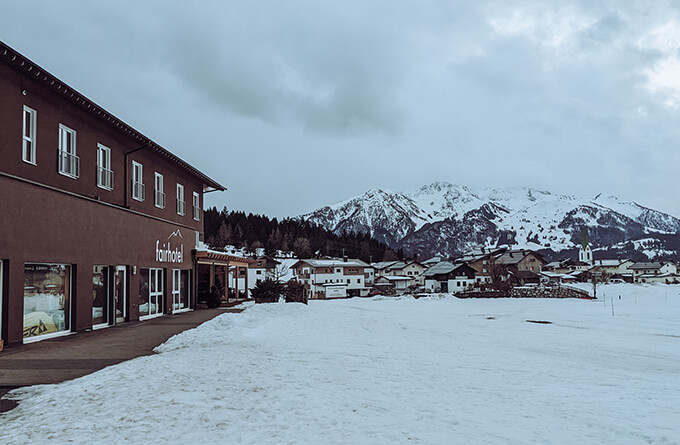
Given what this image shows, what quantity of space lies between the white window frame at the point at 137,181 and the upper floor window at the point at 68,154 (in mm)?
3729

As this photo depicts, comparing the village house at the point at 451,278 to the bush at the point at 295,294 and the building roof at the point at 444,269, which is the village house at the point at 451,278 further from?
the bush at the point at 295,294

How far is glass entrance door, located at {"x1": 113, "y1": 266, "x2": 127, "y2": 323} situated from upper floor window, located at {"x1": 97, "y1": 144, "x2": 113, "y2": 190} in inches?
114

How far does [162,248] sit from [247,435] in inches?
613

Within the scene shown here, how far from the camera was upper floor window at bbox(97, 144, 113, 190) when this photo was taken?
15945 mm

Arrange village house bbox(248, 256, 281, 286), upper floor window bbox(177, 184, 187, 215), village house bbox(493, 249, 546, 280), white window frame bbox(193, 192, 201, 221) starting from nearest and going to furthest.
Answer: upper floor window bbox(177, 184, 187, 215) → white window frame bbox(193, 192, 201, 221) → village house bbox(248, 256, 281, 286) → village house bbox(493, 249, 546, 280)

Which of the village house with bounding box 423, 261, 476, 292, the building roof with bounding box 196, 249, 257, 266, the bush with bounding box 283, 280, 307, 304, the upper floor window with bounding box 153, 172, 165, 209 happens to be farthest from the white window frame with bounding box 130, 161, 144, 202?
the village house with bounding box 423, 261, 476, 292

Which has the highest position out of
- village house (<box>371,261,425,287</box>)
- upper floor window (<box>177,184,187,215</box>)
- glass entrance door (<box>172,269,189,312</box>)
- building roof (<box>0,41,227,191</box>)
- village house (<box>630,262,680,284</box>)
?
building roof (<box>0,41,227,191</box>)

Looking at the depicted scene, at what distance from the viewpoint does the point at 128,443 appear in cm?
500

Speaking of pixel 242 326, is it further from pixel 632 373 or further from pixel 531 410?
pixel 632 373

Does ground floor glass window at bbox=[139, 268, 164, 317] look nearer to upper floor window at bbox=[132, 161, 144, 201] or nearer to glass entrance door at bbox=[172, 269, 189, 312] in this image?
glass entrance door at bbox=[172, 269, 189, 312]

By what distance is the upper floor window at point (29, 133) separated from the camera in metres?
12.3

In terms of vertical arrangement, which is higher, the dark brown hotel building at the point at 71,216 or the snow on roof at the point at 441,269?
the dark brown hotel building at the point at 71,216

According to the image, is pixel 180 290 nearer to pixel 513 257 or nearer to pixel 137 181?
pixel 137 181

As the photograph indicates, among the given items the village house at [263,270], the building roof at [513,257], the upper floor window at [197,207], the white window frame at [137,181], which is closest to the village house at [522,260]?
the building roof at [513,257]
